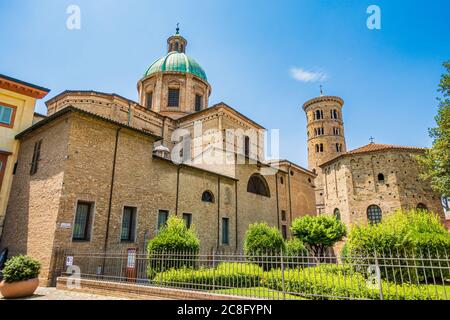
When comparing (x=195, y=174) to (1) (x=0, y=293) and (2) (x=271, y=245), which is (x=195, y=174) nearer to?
(2) (x=271, y=245)

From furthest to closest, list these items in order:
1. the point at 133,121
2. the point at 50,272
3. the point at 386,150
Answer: the point at 386,150 → the point at 133,121 → the point at 50,272

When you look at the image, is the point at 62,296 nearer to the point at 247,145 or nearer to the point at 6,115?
the point at 6,115

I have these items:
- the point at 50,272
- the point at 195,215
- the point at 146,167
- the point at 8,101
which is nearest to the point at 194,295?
the point at 50,272

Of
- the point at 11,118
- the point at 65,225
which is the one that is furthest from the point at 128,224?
the point at 11,118

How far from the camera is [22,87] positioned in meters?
13.8

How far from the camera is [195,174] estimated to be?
1603 cm

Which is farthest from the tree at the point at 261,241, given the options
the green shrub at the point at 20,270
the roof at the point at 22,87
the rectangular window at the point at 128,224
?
the roof at the point at 22,87

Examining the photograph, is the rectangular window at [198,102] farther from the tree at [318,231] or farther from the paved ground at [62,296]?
the paved ground at [62,296]

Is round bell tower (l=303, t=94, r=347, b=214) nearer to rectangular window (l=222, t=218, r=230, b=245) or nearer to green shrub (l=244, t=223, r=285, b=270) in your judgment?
rectangular window (l=222, t=218, r=230, b=245)

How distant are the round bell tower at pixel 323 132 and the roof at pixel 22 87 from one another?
3680 centimetres

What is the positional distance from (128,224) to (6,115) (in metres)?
7.87

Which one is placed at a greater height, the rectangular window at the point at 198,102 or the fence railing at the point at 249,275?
the rectangular window at the point at 198,102

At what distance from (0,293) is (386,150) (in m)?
29.9

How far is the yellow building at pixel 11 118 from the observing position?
509 inches
